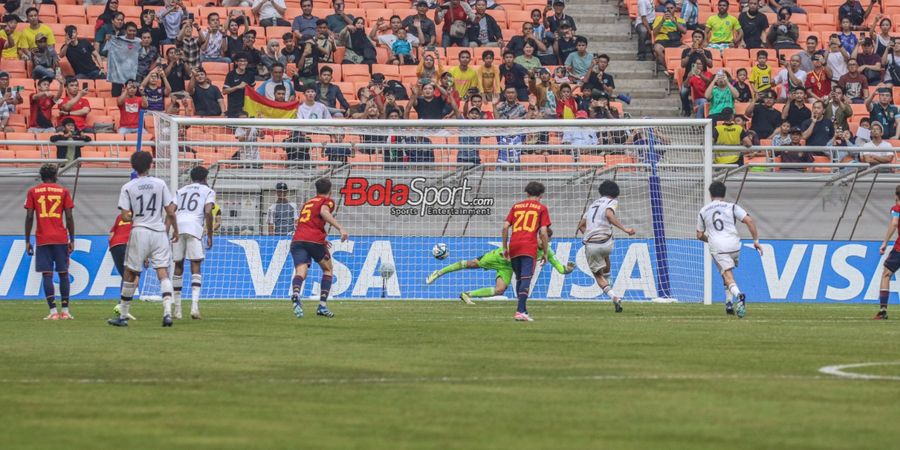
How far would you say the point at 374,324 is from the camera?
58.1ft

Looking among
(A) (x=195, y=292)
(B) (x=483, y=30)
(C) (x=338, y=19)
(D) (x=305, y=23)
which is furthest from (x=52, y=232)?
(B) (x=483, y=30)

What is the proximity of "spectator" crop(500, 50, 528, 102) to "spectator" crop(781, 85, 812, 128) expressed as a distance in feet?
17.5

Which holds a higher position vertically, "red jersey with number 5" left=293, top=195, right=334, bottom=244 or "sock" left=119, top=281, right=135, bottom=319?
"red jersey with number 5" left=293, top=195, right=334, bottom=244

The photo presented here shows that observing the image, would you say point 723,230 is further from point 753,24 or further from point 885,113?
point 753,24

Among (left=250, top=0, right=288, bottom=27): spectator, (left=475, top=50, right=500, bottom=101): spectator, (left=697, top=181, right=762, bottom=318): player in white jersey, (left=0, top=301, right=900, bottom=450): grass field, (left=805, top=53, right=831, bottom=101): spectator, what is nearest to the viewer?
(left=0, top=301, right=900, bottom=450): grass field

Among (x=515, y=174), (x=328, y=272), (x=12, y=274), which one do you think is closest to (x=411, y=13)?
(x=515, y=174)

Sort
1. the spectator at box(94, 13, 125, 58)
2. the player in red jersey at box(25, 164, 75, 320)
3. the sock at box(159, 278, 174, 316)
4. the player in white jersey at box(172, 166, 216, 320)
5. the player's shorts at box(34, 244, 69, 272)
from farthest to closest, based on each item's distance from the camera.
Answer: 1. the spectator at box(94, 13, 125, 58)
2. the player in white jersey at box(172, 166, 216, 320)
3. the player's shorts at box(34, 244, 69, 272)
4. the player in red jersey at box(25, 164, 75, 320)
5. the sock at box(159, 278, 174, 316)

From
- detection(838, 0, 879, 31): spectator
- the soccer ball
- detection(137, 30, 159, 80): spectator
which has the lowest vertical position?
the soccer ball

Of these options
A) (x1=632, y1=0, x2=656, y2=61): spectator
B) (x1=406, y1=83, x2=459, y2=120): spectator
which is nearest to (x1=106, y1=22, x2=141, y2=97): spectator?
(x1=406, y1=83, x2=459, y2=120): spectator

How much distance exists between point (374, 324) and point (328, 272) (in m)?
1.99

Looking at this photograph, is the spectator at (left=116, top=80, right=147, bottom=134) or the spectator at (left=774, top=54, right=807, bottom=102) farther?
the spectator at (left=774, top=54, right=807, bottom=102)

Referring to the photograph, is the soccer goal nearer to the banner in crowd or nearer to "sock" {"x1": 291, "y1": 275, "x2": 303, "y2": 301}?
the banner in crowd

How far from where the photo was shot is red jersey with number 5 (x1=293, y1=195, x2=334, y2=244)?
1927 cm

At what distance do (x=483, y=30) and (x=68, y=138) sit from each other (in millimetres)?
9602
